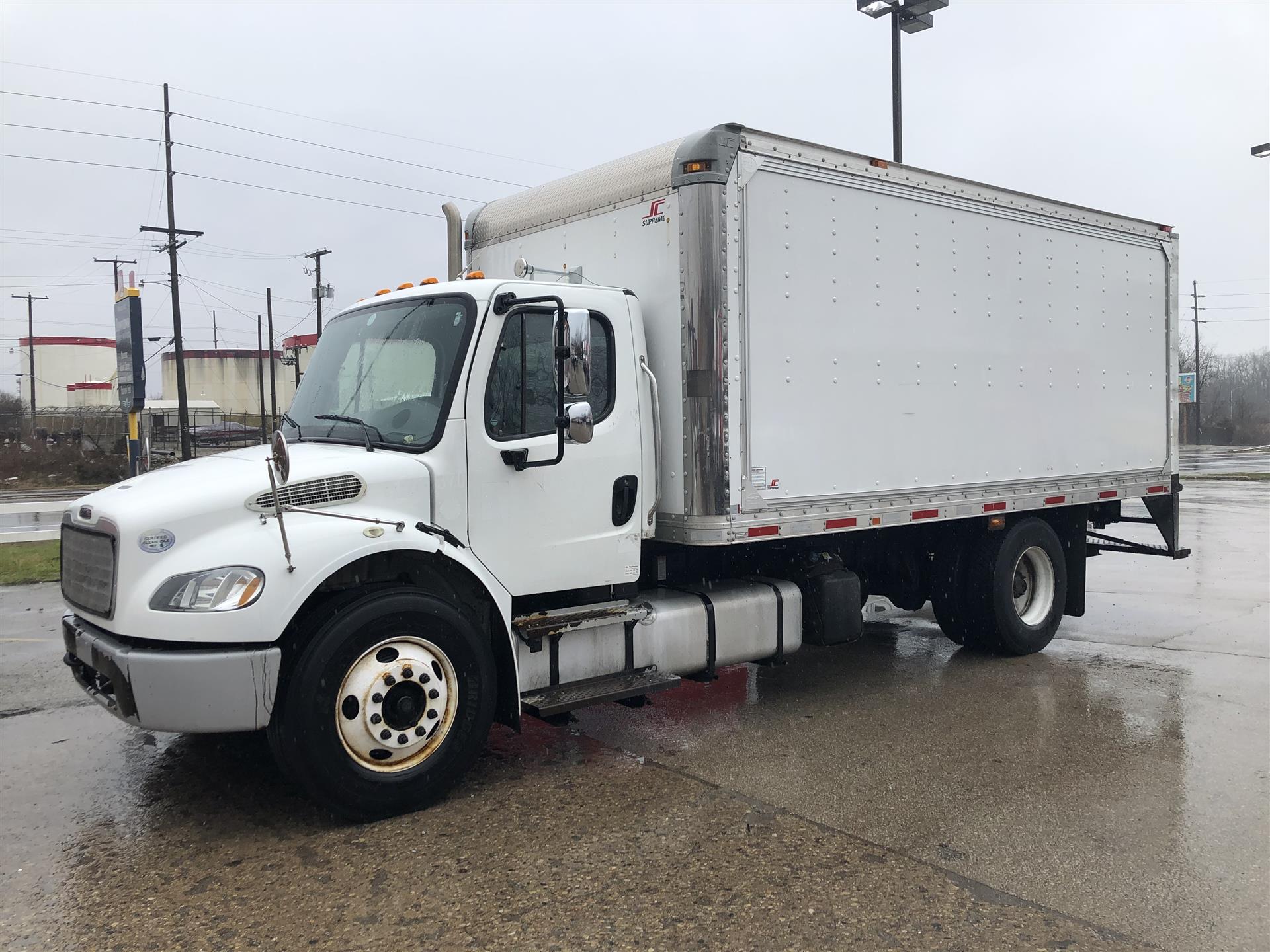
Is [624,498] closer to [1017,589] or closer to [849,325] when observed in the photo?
[849,325]

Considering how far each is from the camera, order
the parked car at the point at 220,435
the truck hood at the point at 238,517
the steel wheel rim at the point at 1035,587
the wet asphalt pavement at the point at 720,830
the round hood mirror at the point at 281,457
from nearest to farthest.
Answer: the wet asphalt pavement at the point at 720,830, the round hood mirror at the point at 281,457, the truck hood at the point at 238,517, the steel wheel rim at the point at 1035,587, the parked car at the point at 220,435

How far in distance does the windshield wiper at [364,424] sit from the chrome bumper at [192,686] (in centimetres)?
120

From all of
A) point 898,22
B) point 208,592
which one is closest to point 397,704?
point 208,592

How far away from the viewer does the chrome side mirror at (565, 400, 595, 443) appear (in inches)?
198

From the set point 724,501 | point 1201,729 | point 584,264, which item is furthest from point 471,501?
point 1201,729

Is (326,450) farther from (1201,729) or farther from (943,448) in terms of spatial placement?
(1201,729)

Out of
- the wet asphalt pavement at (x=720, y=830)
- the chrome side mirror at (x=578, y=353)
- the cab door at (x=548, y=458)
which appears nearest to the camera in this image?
the wet asphalt pavement at (x=720, y=830)

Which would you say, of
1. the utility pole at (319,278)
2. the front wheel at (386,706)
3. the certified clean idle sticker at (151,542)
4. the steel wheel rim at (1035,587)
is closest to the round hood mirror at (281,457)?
the certified clean idle sticker at (151,542)

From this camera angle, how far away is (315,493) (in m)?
4.67

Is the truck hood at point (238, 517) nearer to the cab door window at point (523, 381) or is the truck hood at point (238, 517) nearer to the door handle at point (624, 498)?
the cab door window at point (523, 381)

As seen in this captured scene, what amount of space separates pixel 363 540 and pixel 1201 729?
5.10 metres

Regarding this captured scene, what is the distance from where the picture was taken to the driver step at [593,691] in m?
5.21

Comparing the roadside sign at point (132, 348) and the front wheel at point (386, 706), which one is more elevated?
the roadside sign at point (132, 348)

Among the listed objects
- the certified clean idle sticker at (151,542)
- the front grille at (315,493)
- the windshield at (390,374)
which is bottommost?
the certified clean idle sticker at (151,542)
